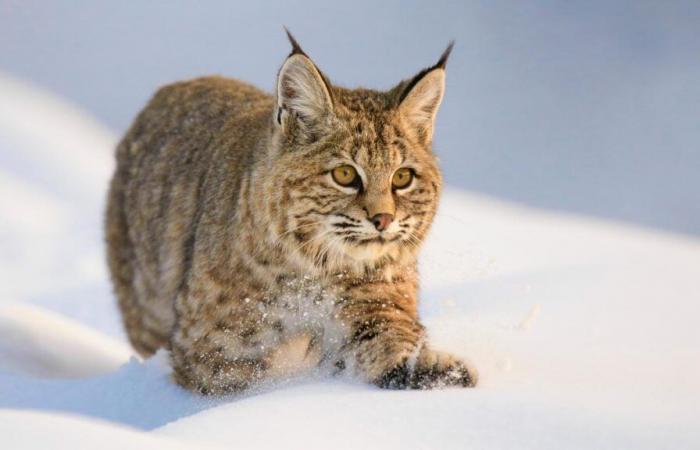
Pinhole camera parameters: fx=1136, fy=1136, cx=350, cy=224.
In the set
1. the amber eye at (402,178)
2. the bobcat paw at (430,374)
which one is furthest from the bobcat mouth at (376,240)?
the bobcat paw at (430,374)

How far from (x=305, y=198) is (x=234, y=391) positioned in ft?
2.95

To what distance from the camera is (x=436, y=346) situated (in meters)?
4.98

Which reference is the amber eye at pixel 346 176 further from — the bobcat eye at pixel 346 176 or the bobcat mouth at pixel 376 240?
the bobcat mouth at pixel 376 240

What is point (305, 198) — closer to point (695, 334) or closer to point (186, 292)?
point (186, 292)

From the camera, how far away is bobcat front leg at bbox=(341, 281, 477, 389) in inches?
169

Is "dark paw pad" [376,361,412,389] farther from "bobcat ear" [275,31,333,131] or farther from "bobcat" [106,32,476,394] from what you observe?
"bobcat ear" [275,31,333,131]

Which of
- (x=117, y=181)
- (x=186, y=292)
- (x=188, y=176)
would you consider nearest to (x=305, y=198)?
(x=186, y=292)

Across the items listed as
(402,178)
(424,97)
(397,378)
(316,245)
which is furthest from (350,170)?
(397,378)

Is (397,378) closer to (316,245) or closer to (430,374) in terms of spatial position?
(430,374)

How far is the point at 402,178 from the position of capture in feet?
14.6

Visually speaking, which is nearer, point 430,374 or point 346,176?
point 430,374

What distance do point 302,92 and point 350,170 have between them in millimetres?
393

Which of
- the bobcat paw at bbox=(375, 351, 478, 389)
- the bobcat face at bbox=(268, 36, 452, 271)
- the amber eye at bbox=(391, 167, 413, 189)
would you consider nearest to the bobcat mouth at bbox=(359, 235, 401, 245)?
the bobcat face at bbox=(268, 36, 452, 271)

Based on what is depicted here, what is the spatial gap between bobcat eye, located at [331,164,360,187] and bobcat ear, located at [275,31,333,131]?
263 millimetres
